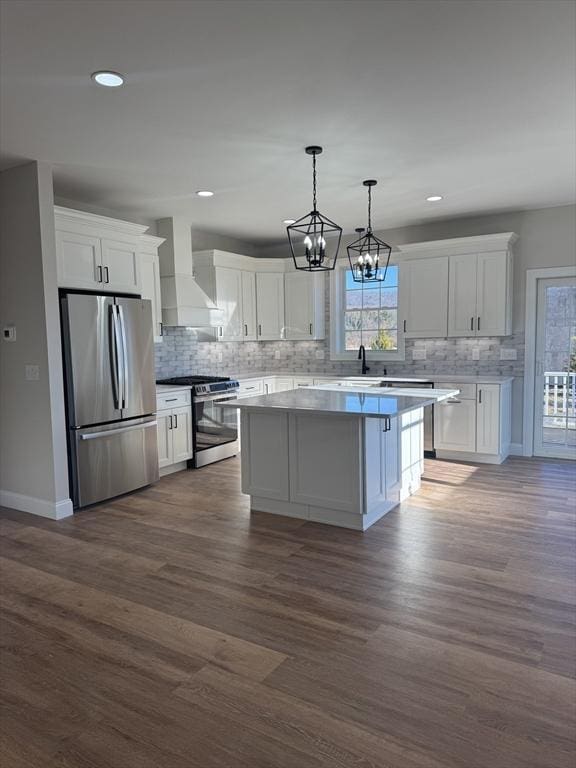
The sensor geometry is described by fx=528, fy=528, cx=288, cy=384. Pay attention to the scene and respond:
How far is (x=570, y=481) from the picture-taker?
195 inches

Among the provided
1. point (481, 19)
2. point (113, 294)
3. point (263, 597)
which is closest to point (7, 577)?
point (263, 597)

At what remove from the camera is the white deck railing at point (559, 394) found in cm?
580

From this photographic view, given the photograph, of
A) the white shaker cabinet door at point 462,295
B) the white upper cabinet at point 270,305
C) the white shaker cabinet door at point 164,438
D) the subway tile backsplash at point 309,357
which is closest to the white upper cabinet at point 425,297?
the white shaker cabinet door at point 462,295

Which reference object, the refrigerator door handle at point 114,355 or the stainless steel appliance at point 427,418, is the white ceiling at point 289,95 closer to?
the refrigerator door handle at point 114,355

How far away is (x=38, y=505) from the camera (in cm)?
425

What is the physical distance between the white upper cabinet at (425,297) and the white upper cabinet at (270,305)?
5.44 feet

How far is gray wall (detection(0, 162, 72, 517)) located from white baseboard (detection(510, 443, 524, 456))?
186 inches

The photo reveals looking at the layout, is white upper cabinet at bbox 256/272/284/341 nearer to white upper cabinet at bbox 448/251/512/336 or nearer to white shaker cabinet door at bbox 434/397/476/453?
white upper cabinet at bbox 448/251/512/336

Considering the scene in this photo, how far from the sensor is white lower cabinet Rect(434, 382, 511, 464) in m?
5.60

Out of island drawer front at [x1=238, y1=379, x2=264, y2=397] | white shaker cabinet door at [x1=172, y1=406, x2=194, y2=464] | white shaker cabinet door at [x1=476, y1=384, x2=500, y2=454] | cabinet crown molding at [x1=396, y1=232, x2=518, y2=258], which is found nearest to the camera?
white shaker cabinet door at [x1=172, y1=406, x2=194, y2=464]

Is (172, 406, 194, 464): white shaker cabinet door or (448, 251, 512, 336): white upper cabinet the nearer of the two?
(172, 406, 194, 464): white shaker cabinet door

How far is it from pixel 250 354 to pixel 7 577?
4784mm

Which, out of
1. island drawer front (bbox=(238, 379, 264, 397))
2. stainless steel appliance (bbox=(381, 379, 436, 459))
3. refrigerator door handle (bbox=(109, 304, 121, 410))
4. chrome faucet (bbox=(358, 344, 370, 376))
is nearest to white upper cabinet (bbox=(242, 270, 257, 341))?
island drawer front (bbox=(238, 379, 264, 397))

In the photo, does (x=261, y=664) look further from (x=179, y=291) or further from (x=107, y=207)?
(x=107, y=207)
